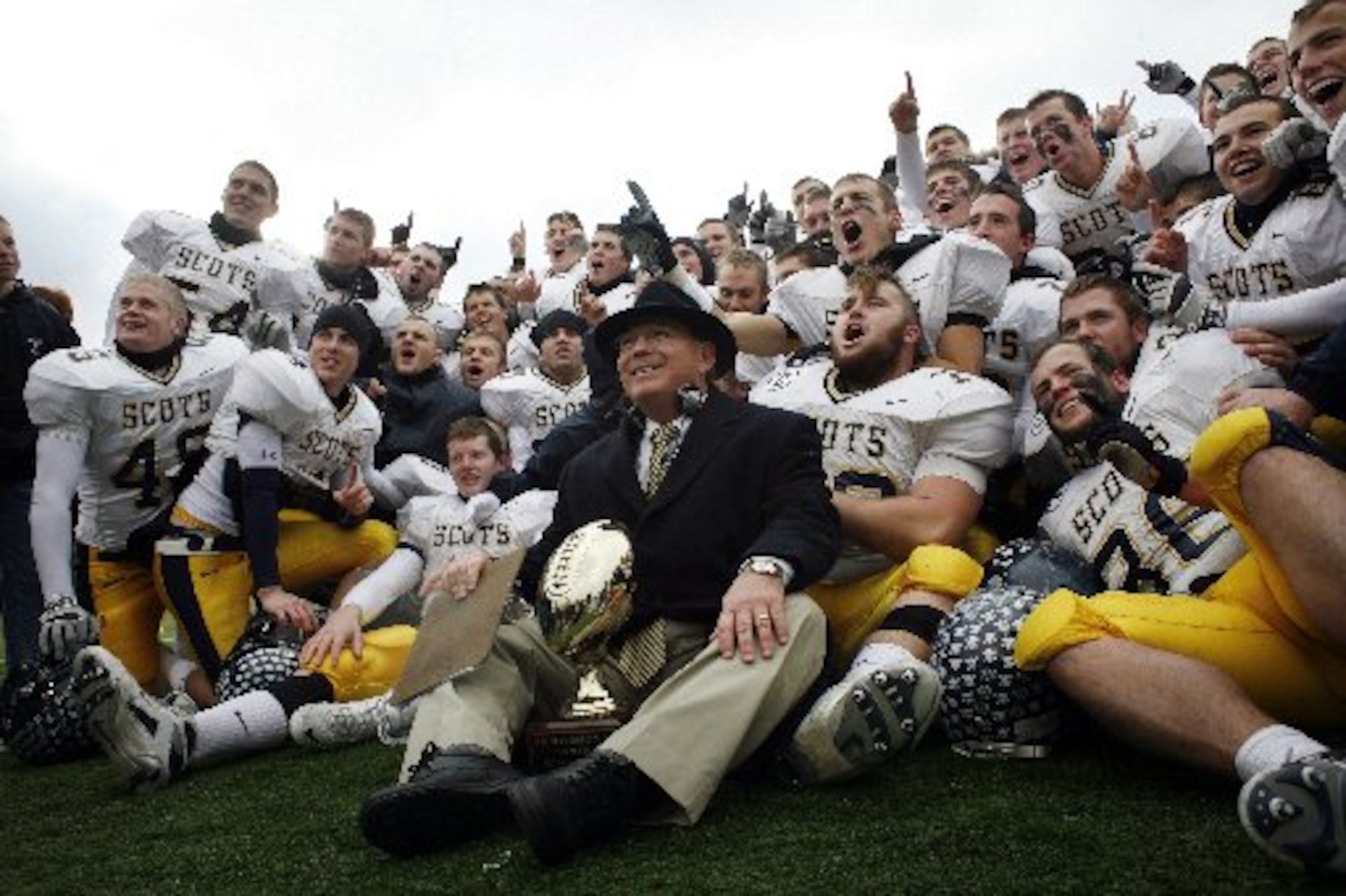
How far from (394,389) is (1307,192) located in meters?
4.56

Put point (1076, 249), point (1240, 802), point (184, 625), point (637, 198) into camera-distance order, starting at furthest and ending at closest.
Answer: point (1076, 249) → point (184, 625) → point (637, 198) → point (1240, 802)

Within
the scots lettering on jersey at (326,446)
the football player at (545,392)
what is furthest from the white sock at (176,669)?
the football player at (545,392)

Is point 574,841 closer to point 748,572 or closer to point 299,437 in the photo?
point 748,572

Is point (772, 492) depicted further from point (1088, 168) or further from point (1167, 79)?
point (1167, 79)

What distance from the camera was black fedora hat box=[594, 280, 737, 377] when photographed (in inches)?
132

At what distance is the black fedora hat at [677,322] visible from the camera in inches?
132

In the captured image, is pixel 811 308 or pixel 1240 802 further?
pixel 811 308

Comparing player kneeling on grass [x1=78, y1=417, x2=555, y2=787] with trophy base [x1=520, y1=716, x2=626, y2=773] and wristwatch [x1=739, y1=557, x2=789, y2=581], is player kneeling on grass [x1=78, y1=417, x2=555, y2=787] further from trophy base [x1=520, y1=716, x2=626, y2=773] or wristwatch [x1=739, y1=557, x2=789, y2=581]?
wristwatch [x1=739, y1=557, x2=789, y2=581]

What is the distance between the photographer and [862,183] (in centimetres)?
495

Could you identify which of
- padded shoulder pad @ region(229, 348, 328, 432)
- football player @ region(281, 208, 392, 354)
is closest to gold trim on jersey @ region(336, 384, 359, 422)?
padded shoulder pad @ region(229, 348, 328, 432)

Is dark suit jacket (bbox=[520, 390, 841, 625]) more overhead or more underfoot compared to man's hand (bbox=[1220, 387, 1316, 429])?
more underfoot

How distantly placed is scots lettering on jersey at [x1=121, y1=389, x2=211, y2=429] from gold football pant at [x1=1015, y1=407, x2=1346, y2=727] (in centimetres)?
367

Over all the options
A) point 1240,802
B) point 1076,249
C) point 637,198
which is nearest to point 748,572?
point 1240,802

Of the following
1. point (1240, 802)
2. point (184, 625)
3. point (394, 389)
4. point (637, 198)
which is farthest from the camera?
point (394, 389)
